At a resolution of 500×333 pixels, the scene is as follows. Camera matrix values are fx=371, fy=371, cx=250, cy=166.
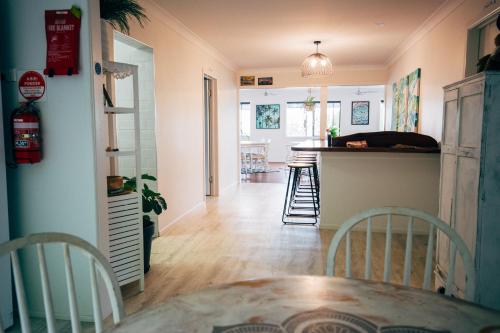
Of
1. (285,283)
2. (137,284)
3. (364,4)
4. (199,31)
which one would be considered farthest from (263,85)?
(285,283)

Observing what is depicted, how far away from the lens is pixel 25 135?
2092mm

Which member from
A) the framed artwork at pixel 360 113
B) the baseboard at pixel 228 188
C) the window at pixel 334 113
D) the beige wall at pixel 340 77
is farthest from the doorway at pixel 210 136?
the framed artwork at pixel 360 113

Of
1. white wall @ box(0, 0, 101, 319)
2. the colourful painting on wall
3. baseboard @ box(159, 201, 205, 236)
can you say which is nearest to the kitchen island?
the colourful painting on wall

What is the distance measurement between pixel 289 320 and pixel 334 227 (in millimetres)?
3699

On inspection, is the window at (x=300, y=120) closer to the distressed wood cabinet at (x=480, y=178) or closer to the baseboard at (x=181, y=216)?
the baseboard at (x=181, y=216)

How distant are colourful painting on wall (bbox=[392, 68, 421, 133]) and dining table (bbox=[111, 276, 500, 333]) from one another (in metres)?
4.70

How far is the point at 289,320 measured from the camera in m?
0.84

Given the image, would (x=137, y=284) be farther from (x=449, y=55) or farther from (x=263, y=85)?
(x=263, y=85)

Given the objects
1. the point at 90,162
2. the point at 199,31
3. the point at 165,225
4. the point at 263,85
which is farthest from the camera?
the point at 263,85

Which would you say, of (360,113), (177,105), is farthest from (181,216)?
(360,113)

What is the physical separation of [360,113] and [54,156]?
11202 millimetres

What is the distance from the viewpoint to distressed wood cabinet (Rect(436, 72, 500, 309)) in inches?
75.8

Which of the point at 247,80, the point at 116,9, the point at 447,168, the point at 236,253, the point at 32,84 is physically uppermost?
the point at 247,80

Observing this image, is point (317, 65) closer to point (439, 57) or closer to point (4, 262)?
point (439, 57)
